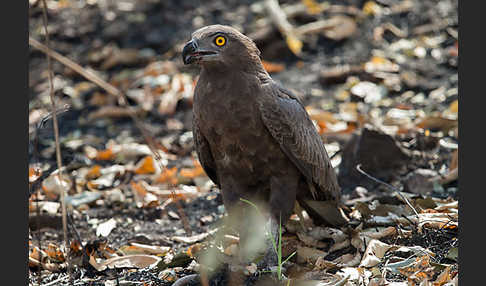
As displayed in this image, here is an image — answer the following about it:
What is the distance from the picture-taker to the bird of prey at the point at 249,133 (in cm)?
365

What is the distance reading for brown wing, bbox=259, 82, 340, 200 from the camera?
3.70 metres

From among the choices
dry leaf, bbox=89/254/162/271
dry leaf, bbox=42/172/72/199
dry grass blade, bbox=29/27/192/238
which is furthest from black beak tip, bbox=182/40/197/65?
dry leaf, bbox=42/172/72/199

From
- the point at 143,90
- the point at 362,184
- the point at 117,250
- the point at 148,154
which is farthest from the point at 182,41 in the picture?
the point at 117,250

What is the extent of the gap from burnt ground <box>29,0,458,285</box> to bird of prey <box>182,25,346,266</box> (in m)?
0.55

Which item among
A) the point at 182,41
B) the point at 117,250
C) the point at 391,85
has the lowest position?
the point at 117,250

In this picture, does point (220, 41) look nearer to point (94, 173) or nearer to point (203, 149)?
point (203, 149)

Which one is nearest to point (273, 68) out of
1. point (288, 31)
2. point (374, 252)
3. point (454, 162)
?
point (288, 31)

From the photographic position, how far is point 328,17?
854 centimetres

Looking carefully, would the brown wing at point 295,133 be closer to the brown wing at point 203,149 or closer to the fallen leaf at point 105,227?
the brown wing at point 203,149

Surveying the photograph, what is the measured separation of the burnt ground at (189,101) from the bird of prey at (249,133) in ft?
1.79

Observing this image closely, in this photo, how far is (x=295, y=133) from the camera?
379 cm

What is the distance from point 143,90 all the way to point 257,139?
443cm

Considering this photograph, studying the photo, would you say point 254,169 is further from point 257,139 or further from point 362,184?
point 362,184

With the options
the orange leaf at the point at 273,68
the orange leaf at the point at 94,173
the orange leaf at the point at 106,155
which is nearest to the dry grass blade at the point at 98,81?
the orange leaf at the point at 94,173
